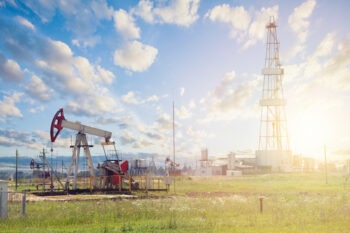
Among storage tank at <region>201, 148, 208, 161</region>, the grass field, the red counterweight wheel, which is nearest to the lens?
the grass field

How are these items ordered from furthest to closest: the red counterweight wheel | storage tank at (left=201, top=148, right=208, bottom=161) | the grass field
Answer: storage tank at (left=201, top=148, right=208, bottom=161) → the red counterweight wheel → the grass field

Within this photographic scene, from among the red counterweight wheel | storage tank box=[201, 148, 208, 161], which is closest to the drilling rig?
the red counterweight wheel

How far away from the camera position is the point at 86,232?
11070 mm

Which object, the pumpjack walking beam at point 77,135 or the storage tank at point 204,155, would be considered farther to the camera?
the storage tank at point 204,155

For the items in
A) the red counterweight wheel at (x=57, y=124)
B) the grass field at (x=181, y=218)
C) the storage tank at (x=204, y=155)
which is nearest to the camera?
the grass field at (x=181, y=218)

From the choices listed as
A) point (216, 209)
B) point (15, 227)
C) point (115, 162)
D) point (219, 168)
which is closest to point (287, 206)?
point (216, 209)

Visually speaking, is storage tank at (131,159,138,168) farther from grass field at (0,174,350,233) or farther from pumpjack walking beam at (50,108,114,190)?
grass field at (0,174,350,233)

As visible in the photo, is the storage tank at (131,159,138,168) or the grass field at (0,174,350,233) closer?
the grass field at (0,174,350,233)

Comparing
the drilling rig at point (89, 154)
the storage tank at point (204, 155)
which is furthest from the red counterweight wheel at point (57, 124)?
the storage tank at point (204, 155)

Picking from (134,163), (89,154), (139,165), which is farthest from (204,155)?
(89,154)

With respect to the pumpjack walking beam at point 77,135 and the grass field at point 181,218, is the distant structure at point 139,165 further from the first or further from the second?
the grass field at point 181,218

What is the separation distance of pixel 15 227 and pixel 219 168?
7944cm

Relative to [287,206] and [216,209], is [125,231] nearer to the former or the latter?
[216,209]

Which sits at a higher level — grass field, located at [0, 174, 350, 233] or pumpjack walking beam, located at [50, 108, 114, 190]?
pumpjack walking beam, located at [50, 108, 114, 190]
